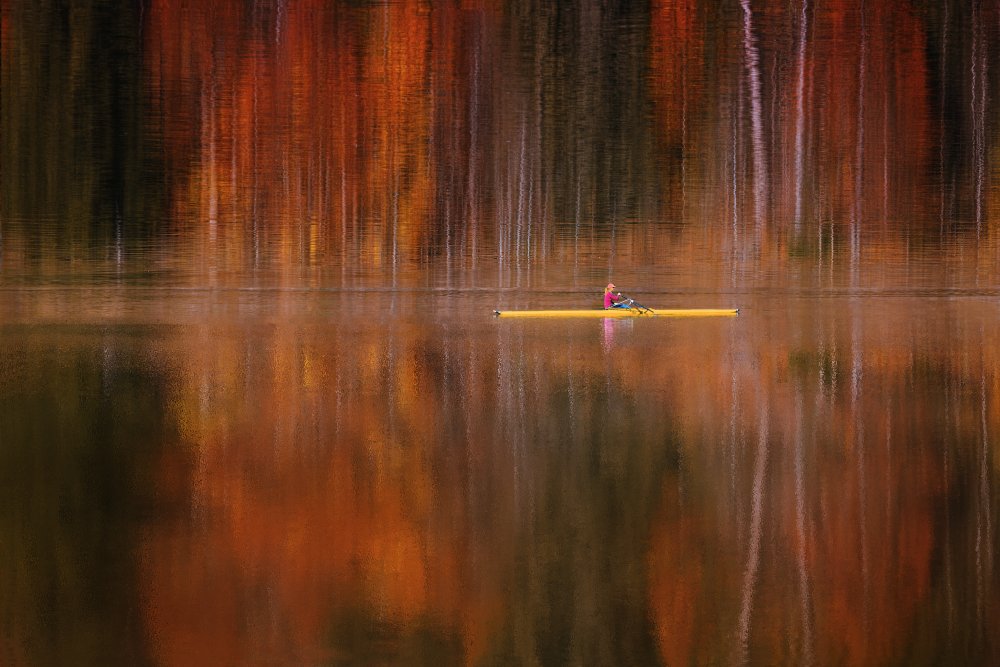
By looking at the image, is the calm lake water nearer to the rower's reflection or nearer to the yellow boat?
the rower's reflection

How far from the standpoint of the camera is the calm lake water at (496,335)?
7.88 metres

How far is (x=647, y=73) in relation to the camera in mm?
54000

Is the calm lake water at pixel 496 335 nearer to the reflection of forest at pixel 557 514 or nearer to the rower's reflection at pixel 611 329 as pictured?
the reflection of forest at pixel 557 514

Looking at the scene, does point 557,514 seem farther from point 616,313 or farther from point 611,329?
point 611,329

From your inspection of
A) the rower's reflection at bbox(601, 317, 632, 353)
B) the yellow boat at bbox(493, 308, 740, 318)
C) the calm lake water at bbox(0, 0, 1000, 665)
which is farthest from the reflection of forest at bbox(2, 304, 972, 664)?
the yellow boat at bbox(493, 308, 740, 318)

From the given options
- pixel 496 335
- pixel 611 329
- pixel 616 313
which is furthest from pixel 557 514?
pixel 611 329

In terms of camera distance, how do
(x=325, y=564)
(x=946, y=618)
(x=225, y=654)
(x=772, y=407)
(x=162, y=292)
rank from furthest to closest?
(x=162, y=292), (x=772, y=407), (x=325, y=564), (x=946, y=618), (x=225, y=654)

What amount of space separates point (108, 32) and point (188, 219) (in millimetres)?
8443

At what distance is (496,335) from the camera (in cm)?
2689

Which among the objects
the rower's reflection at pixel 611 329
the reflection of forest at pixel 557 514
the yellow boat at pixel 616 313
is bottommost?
the reflection of forest at pixel 557 514

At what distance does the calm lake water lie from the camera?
7.88 meters

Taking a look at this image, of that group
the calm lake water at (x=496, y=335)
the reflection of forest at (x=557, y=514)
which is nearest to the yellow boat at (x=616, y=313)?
the calm lake water at (x=496, y=335)

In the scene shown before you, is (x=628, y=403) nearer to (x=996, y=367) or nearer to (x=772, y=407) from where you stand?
(x=772, y=407)

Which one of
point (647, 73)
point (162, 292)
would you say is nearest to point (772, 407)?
point (162, 292)
